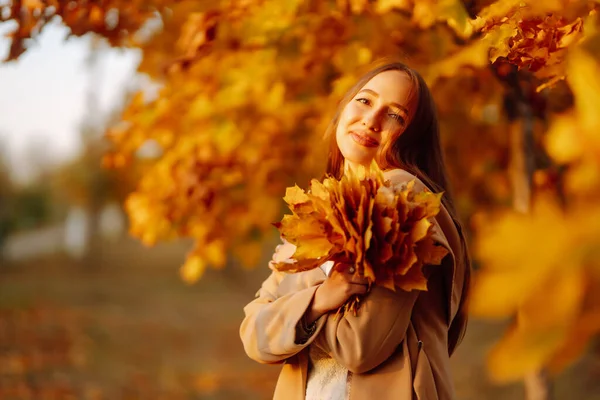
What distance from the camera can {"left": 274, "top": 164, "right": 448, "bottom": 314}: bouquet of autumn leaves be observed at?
1.38 meters

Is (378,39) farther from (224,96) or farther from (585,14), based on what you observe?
(585,14)

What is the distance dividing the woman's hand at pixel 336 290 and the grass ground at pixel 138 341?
4879 millimetres

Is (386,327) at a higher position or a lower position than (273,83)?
higher

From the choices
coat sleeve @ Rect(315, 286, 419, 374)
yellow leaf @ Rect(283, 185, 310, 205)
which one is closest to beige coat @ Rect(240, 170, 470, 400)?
coat sleeve @ Rect(315, 286, 419, 374)

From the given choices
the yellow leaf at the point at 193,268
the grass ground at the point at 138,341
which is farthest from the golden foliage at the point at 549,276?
the grass ground at the point at 138,341

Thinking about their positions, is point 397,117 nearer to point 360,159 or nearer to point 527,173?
point 360,159

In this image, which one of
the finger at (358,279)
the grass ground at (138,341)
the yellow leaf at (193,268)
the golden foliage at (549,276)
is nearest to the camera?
the golden foliage at (549,276)

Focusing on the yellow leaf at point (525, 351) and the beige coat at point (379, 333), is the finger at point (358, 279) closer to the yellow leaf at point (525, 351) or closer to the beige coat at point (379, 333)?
the beige coat at point (379, 333)

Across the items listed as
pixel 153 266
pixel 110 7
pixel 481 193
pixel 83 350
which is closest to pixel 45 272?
pixel 153 266

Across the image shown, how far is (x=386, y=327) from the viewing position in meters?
1.49

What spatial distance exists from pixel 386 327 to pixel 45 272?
42.3ft

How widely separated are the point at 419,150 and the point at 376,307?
0.51m

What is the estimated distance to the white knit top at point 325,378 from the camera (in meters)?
1.60

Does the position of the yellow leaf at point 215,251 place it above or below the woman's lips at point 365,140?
below
